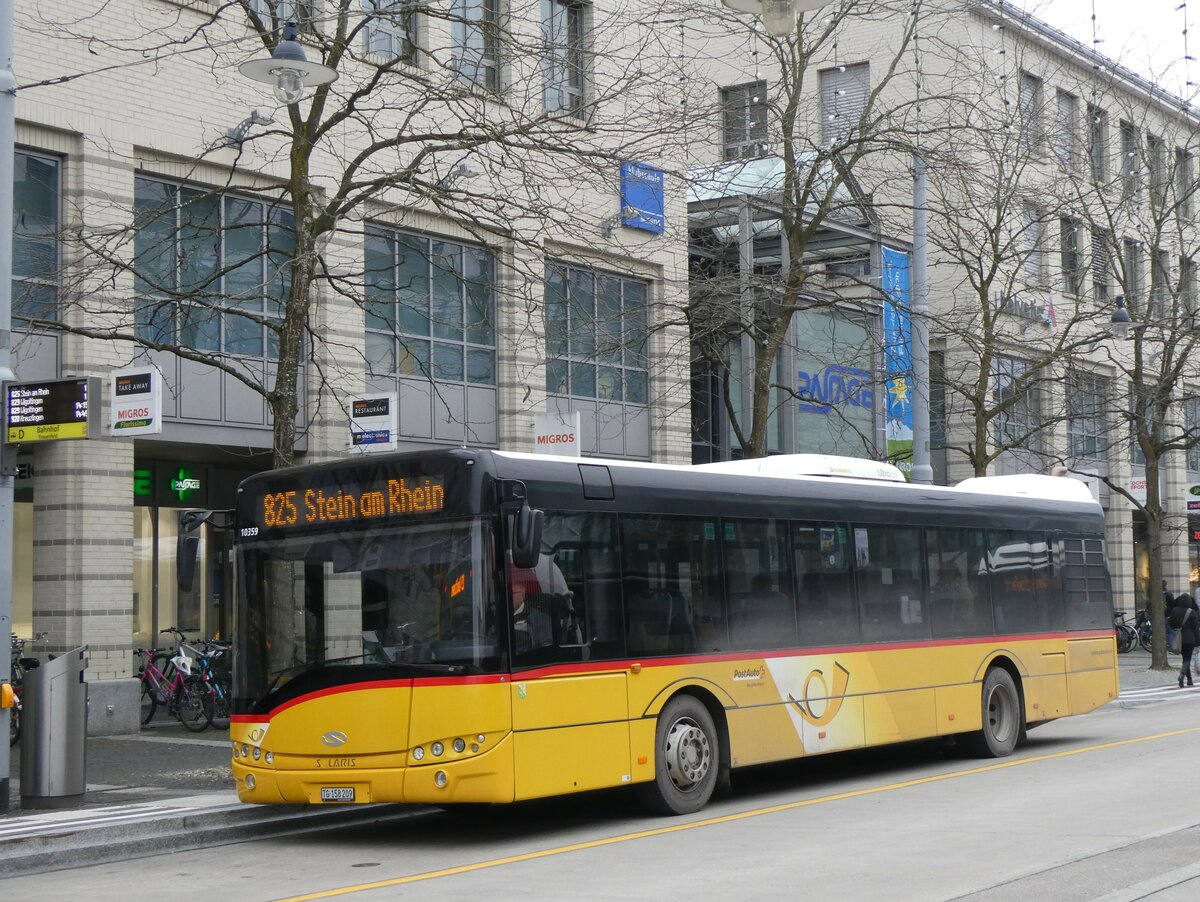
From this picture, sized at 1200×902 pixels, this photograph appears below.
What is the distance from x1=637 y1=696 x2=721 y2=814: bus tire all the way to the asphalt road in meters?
0.22

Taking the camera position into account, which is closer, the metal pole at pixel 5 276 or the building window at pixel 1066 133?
the metal pole at pixel 5 276

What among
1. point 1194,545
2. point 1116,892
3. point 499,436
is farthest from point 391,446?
point 1194,545

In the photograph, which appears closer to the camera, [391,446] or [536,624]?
[536,624]

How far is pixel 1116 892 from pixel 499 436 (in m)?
17.5

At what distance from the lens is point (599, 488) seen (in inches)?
477

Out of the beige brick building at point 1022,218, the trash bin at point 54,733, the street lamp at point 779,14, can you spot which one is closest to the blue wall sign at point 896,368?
the beige brick building at point 1022,218

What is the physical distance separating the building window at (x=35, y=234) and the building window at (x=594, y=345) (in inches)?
284

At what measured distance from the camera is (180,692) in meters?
19.4

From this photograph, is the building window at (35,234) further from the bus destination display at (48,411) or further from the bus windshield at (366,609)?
the bus windshield at (366,609)

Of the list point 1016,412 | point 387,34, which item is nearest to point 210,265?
point 387,34

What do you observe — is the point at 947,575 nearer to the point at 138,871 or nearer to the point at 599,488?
the point at 599,488

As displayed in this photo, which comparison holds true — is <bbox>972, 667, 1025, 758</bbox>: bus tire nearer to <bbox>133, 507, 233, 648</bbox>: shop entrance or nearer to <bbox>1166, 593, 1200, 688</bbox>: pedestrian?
<bbox>133, 507, 233, 648</bbox>: shop entrance

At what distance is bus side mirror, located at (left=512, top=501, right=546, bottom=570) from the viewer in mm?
10789

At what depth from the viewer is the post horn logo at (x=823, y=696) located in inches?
544
